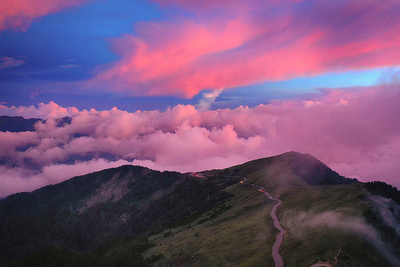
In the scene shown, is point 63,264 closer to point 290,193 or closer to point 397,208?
point 290,193

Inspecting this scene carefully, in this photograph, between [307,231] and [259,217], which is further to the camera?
[259,217]

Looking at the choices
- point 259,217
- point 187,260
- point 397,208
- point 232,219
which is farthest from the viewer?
point 232,219

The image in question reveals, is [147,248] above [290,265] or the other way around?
the other way around

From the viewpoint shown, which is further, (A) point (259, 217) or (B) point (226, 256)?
(A) point (259, 217)

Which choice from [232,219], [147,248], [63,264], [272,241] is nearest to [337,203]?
[272,241]

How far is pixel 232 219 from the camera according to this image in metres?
138

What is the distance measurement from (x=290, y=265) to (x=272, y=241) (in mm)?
22628

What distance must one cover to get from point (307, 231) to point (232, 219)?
68283 millimetres

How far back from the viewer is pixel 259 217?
115 metres

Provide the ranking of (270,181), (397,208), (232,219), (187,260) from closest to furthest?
1. (397,208)
2. (187,260)
3. (232,219)
4. (270,181)

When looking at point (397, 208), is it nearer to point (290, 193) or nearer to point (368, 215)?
point (368, 215)

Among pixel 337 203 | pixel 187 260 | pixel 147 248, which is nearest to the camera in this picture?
pixel 337 203

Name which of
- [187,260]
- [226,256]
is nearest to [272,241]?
[226,256]

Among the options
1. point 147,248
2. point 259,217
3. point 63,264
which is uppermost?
point 259,217
